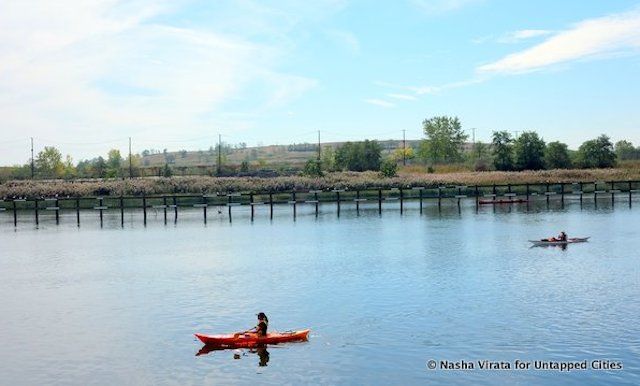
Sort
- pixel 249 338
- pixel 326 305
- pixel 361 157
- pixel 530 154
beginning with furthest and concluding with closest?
pixel 361 157 → pixel 530 154 → pixel 326 305 → pixel 249 338

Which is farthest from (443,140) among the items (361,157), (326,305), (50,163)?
(326,305)

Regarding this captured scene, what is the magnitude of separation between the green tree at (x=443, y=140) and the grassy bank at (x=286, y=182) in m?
42.4

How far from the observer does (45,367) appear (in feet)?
88.8

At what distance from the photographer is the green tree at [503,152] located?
486 ft

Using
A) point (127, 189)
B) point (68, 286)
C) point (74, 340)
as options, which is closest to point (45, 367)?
point (74, 340)

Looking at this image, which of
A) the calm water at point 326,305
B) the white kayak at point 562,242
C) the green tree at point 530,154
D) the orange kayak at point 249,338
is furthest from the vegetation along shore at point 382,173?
the orange kayak at point 249,338

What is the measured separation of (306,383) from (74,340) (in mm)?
11819

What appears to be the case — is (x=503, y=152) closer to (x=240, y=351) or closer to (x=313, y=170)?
(x=313, y=170)

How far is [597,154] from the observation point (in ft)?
493

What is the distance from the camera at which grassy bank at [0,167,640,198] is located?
119m

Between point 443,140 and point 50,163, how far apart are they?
4013 inches

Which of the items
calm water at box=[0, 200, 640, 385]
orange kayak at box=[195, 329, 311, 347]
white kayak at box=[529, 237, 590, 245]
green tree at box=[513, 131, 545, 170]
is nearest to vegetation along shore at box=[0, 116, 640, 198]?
green tree at box=[513, 131, 545, 170]

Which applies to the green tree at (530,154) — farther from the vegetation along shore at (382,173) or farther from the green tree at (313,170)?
the green tree at (313,170)

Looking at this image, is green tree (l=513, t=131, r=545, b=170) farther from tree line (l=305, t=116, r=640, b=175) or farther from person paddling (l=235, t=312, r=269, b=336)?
person paddling (l=235, t=312, r=269, b=336)
